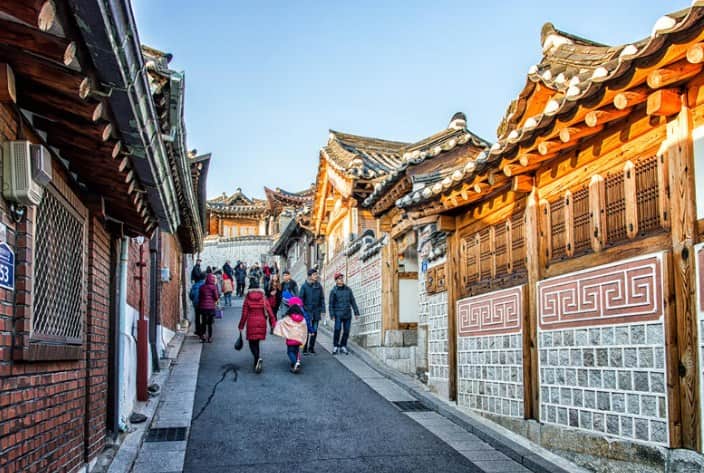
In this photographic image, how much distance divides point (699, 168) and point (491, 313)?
14.5ft

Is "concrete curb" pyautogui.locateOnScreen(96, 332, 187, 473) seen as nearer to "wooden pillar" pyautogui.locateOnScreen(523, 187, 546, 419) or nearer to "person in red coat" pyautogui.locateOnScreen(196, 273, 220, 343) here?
"wooden pillar" pyautogui.locateOnScreen(523, 187, 546, 419)

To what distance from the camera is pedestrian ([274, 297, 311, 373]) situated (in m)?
14.0

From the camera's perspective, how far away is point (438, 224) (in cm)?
1098

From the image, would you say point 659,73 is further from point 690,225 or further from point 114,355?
point 114,355

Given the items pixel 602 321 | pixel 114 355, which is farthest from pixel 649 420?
pixel 114 355

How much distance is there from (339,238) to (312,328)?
6.87m

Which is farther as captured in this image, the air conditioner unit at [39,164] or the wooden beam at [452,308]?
the wooden beam at [452,308]

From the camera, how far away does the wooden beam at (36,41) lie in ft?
11.5

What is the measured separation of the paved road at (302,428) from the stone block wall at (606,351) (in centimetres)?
140

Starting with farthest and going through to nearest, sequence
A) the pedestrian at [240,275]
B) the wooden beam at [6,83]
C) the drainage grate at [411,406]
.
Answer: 1. the pedestrian at [240,275]
2. the drainage grate at [411,406]
3. the wooden beam at [6,83]

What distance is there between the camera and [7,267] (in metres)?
4.54

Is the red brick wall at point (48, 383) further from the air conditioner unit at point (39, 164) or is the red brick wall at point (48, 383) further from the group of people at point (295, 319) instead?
the group of people at point (295, 319)

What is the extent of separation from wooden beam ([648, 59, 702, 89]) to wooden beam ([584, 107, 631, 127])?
727mm

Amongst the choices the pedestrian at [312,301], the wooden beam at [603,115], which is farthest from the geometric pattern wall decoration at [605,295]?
the pedestrian at [312,301]
